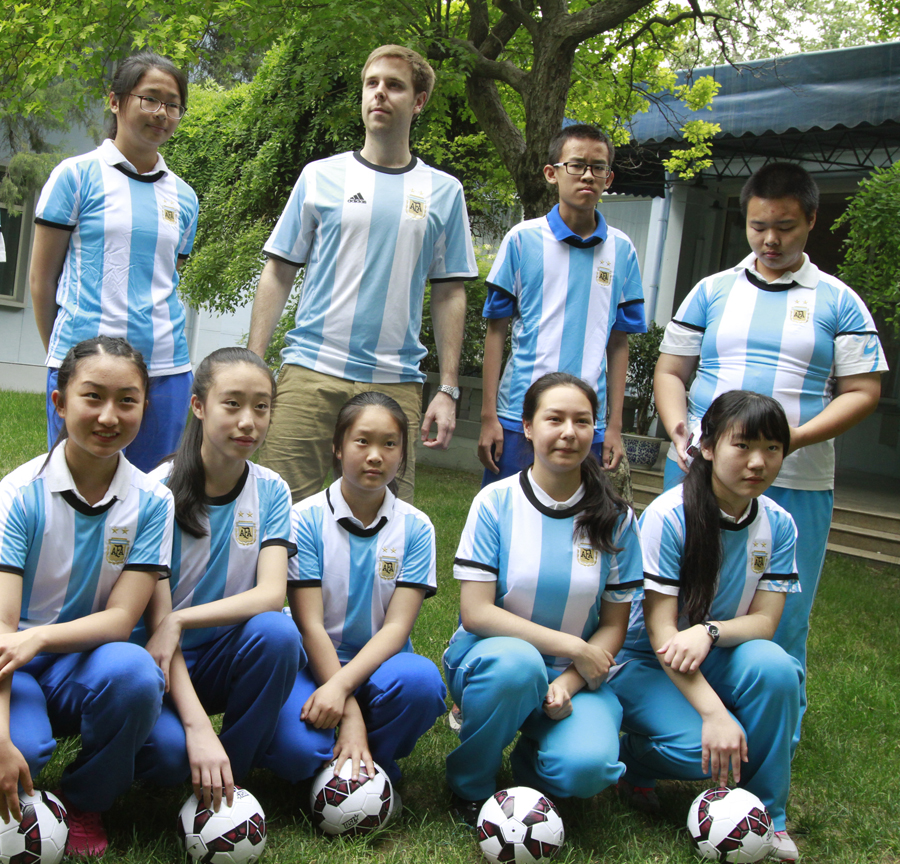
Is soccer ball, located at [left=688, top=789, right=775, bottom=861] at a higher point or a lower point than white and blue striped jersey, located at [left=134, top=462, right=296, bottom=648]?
lower

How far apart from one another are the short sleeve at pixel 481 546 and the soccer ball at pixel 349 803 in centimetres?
63

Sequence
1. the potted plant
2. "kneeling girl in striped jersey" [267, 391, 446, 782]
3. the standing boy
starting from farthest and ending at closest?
1. the potted plant
2. the standing boy
3. "kneeling girl in striped jersey" [267, 391, 446, 782]

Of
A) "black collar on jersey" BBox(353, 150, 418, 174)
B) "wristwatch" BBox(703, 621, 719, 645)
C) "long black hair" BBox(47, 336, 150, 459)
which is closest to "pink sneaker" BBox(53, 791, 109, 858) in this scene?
"long black hair" BBox(47, 336, 150, 459)

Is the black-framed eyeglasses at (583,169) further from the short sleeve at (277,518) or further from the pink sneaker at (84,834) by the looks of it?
the pink sneaker at (84,834)

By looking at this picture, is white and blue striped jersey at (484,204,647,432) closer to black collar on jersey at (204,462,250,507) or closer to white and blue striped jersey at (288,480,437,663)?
white and blue striped jersey at (288,480,437,663)

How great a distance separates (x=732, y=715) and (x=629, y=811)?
442 mm

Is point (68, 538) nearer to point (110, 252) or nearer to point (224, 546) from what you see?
A: point (224, 546)

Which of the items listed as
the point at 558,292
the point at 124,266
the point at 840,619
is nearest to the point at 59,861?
the point at 124,266

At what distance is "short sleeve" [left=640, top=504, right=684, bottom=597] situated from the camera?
9.21 feet

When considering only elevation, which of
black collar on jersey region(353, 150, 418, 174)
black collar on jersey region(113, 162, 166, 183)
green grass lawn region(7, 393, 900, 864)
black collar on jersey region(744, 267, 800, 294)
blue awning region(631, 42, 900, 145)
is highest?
blue awning region(631, 42, 900, 145)

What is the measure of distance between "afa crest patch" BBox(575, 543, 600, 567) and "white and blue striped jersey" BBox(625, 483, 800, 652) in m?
0.17

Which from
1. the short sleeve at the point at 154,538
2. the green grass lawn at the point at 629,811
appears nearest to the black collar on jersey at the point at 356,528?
the short sleeve at the point at 154,538

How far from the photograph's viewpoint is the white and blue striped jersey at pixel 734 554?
9.25 feet

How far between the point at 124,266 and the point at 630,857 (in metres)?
2.51
